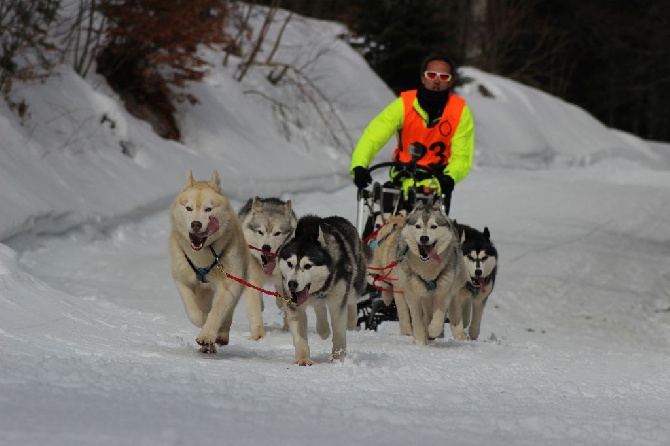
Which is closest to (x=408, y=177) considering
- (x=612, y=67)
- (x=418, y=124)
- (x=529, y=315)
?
(x=418, y=124)

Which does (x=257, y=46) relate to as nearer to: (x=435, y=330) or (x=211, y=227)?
(x=435, y=330)

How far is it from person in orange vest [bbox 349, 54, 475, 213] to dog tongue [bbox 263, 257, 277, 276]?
1509 mm

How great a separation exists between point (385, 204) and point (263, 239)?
5.13ft

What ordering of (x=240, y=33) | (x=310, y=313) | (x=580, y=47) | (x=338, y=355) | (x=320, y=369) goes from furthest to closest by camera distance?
1. (x=580, y=47)
2. (x=240, y=33)
3. (x=310, y=313)
4. (x=338, y=355)
5. (x=320, y=369)

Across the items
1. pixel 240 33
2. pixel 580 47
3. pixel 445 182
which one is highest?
pixel 580 47

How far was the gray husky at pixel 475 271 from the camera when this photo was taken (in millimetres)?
8430

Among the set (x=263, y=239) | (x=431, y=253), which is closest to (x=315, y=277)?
(x=263, y=239)

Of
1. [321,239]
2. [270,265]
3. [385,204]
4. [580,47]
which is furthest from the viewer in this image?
[580,47]

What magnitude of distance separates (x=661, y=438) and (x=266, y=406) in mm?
1459

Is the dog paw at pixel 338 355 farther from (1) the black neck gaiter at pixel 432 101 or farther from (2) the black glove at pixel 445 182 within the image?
(1) the black neck gaiter at pixel 432 101

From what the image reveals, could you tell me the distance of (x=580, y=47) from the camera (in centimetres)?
3588

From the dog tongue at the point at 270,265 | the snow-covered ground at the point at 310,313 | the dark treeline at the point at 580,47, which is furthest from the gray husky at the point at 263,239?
the dark treeline at the point at 580,47

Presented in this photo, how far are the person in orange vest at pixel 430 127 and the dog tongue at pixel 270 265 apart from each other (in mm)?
1509

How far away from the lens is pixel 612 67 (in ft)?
118
